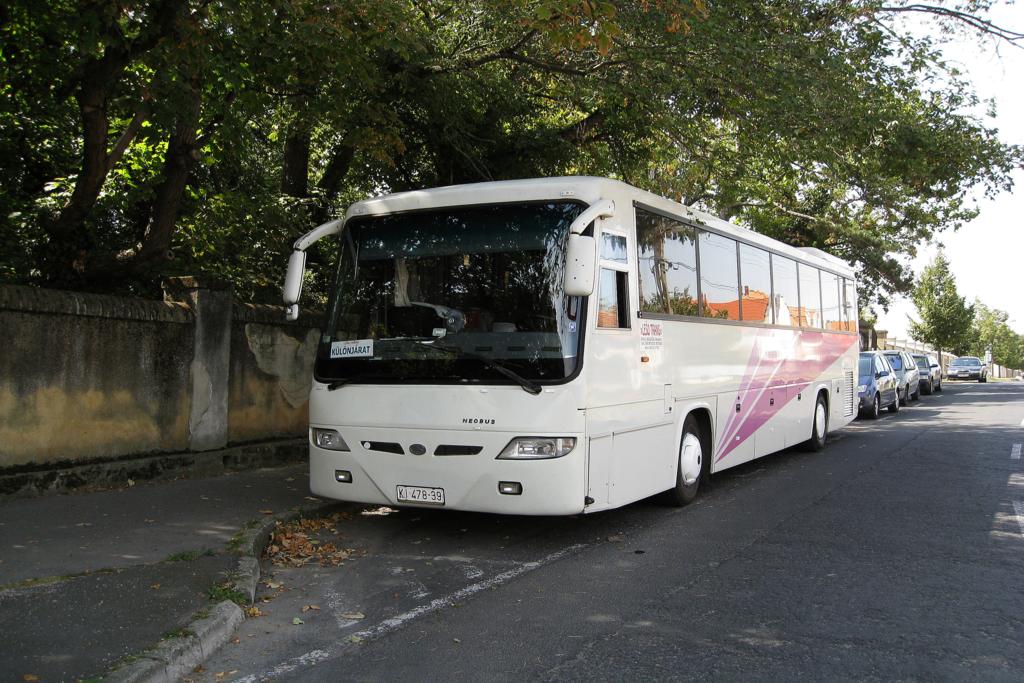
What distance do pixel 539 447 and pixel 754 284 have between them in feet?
18.1

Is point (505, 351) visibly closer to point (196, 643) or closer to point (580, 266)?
point (580, 266)

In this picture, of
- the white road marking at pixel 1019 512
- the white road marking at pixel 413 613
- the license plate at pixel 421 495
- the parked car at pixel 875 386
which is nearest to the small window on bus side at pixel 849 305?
the parked car at pixel 875 386

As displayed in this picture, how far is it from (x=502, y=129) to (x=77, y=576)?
10.5 meters

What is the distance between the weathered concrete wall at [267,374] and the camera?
11.2 m

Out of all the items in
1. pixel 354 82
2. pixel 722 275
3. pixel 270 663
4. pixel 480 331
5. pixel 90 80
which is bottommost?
pixel 270 663

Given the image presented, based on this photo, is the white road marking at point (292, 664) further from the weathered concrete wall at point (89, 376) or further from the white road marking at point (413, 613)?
the weathered concrete wall at point (89, 376)

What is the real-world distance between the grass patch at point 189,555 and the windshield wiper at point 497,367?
7.69 feet

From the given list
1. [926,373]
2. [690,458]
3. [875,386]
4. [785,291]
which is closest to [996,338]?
[926,373]

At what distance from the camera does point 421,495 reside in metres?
7.10

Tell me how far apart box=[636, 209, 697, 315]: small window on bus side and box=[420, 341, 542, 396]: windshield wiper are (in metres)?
1.67

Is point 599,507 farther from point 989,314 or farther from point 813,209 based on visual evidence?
point 989,314

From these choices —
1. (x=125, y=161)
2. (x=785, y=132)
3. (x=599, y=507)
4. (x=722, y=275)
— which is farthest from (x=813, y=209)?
(x=599, y=507)

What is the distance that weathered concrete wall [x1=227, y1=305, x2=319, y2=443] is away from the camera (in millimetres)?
11156

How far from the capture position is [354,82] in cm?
1130
